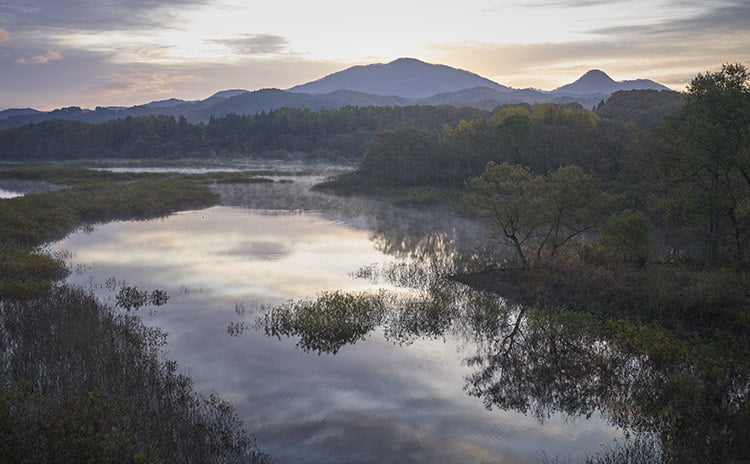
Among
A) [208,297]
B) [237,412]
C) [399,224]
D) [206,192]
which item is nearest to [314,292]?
[208,297]

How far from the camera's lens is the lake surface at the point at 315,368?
46.8 feet

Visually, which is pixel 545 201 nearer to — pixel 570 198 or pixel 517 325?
pixel 570 198

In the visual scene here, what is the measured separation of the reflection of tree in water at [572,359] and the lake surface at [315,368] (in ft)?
2.13

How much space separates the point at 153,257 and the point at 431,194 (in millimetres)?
42212

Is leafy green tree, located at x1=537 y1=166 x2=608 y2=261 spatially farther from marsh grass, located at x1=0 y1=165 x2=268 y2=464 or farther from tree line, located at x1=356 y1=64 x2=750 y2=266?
marsh grass, located at x1=0 y1=165 x2=268 y2=464

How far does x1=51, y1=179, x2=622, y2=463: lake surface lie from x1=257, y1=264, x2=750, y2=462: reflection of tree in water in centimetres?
65

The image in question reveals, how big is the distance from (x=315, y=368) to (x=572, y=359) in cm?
954

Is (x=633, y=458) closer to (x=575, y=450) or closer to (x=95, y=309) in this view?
(x=575, y=450)

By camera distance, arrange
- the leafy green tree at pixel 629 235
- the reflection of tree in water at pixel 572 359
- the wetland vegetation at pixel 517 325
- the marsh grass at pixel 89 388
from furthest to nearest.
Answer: the leafy green tree at pixel 629 235 → the reflection of tree in water at pixel 572 359 → the wetland vegetation at pixel 517 325 → the marsh grass at pixel 89 388

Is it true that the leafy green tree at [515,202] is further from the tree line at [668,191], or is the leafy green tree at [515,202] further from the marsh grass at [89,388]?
the marsh grass at [89,388]

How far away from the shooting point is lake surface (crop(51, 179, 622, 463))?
14.3m

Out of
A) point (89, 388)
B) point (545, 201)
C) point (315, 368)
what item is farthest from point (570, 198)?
point (89, 388)

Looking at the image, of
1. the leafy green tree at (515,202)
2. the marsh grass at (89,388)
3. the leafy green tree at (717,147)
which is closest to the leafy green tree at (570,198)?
the leafy green tree at (515,202)

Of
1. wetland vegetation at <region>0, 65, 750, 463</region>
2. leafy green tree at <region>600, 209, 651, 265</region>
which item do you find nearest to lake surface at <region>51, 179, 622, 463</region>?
wetland vegetation at <region>0, 65, 750, 463</region>
